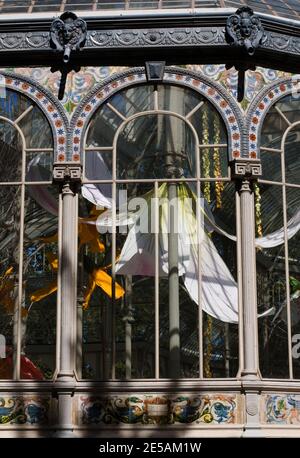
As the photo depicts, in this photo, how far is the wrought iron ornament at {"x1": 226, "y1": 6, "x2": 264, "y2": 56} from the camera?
1572 cm

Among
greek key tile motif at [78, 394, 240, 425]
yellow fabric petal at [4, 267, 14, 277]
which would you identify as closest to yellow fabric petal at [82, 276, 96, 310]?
yellow fabric petal at [4, 267, 14, 277]

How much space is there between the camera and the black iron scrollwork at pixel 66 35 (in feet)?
52.1

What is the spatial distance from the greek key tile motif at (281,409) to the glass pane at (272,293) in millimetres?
374

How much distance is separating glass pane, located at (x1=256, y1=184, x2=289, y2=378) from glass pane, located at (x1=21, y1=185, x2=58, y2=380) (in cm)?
318

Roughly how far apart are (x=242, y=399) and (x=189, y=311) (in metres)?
1.55

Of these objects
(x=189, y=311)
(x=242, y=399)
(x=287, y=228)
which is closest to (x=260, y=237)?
(x=287, y=228)

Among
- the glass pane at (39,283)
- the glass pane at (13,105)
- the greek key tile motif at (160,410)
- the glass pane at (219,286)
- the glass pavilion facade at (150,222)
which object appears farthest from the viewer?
the glass pane at (13,105)

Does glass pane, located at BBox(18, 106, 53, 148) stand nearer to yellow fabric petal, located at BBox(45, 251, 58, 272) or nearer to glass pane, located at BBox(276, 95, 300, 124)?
yellow fabric petal, located at BBox(45, 251, 58, 272)

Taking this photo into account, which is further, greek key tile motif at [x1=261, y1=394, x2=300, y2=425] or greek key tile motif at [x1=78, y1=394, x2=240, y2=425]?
greek key tile motif at [x1=261, y1=394, x2=300, y2=425]

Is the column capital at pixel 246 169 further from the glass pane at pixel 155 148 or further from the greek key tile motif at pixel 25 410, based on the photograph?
the greek key tile motif at pixel 25 410

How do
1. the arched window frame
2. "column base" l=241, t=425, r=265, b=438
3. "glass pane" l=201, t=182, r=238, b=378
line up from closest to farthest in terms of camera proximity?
"column base" l=241, t=425, r=265, b=438 < "glass pane" l=201, t=182, r=238, b=378 < the arched window frame

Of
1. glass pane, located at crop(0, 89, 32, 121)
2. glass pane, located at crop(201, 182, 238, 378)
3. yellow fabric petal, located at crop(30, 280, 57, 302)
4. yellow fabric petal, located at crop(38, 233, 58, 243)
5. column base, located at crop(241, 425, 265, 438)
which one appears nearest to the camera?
column base, located at crop(241, 425, 265, 438)

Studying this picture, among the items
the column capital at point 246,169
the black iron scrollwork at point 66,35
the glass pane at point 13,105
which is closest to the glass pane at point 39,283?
the glass pane at point 13,105
